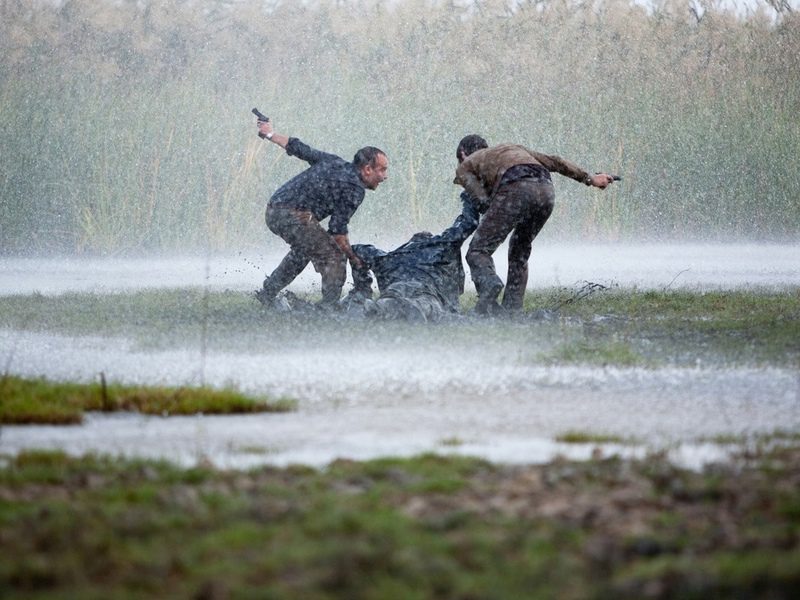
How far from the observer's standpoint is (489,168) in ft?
48.8

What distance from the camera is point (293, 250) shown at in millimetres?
15367

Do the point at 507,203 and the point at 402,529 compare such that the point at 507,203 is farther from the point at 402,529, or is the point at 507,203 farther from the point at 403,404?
the point at 402,529

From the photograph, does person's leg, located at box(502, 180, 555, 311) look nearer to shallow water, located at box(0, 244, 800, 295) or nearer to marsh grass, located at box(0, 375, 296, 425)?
shallow water, located at box(0, 244, 800, 295)

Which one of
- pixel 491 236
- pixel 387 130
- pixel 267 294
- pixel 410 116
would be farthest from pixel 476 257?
pixel 410 116

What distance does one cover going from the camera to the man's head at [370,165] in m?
15.2

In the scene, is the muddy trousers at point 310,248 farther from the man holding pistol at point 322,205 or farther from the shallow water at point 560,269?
the shallow water at point 560,269

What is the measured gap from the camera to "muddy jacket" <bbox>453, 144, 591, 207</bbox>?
1485 centimetres

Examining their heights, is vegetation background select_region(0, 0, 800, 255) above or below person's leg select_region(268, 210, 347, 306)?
above

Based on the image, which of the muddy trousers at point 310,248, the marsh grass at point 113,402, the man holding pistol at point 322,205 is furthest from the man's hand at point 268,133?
the marsh grass at point 113,402

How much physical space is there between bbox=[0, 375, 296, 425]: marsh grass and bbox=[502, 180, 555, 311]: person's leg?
5883 millimetres

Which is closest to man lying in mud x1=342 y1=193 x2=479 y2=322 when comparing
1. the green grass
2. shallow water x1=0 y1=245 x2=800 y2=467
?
shallow water x1=0 y1=245 x2=800 y2=467

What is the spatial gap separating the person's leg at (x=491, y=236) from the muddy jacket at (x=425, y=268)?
0.57ft

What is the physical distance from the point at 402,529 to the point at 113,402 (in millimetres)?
3812

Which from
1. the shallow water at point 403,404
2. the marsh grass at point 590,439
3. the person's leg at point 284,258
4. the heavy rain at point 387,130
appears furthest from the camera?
the heavy rain at point 387,130
